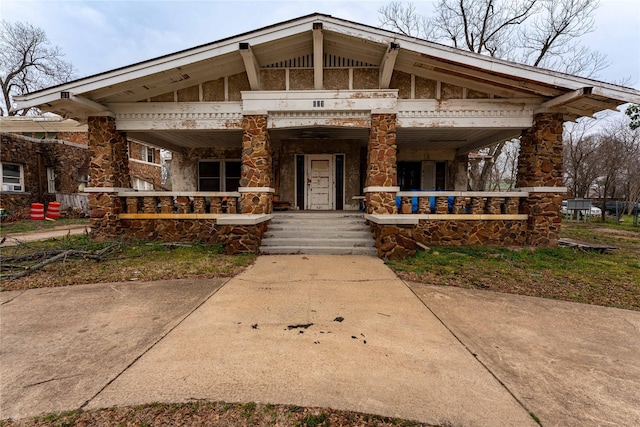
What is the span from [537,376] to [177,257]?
6.55m

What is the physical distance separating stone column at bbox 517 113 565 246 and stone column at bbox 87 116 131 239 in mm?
11713

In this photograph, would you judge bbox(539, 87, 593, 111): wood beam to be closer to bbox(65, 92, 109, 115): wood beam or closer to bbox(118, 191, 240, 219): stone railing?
bbox(118, 191, 240, 219): stone railing

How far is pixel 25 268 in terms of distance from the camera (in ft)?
17.4

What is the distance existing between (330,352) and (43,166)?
67.2 feet

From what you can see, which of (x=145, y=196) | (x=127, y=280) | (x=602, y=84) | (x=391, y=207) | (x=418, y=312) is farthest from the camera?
(x=145, y=196)

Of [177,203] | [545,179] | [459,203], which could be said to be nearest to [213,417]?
[177,203]

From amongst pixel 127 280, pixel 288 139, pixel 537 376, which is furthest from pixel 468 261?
pixel 288 139

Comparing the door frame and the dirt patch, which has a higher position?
the door frame

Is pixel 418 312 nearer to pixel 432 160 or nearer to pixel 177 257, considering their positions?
pixel 177 257

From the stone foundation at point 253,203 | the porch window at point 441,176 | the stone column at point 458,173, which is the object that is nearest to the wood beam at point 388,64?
the stone foundation at point 253,203

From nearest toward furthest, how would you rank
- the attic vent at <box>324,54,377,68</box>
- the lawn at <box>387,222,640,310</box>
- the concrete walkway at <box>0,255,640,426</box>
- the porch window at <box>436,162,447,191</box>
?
1. the concrete walkway at <box>0,255,640,426</box>
2. the lawn at <box>387,222,640,310</box>
3. the attic vent at <box>324,54,377,68</box>
4. the porch window at <box>436,162,447,191</box>

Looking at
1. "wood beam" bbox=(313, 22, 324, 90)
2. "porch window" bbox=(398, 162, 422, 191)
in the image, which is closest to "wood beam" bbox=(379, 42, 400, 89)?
"wood beam" bbox=(313, 22, 324, 90)

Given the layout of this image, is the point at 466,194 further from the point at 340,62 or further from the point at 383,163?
the point at 340,62

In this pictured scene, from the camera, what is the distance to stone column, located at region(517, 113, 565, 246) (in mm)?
7531
